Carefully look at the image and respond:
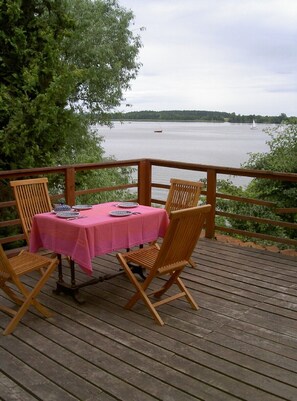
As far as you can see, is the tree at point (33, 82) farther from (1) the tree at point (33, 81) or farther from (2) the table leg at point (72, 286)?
(2) the table leg at point (72, 286)

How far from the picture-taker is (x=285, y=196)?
8711mm

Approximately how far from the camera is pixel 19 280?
3639 mm

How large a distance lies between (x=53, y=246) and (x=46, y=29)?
16.9ft

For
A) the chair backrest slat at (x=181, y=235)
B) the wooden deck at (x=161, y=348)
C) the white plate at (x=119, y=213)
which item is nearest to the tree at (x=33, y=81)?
the white plate at (x=119, y=213)

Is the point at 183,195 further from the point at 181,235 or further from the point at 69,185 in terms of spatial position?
the point at 181,235

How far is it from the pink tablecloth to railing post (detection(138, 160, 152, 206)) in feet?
7.12

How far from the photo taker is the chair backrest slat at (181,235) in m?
3.47

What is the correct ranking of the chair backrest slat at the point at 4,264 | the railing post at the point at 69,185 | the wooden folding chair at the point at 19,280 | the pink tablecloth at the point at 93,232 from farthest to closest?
1. the railing post at the point at 69,185
2. the pink tablecloth at the point at 93,232
3. the wooden folding chair at the point at 19,280
4. the chair backrest slat at the point at 4,264

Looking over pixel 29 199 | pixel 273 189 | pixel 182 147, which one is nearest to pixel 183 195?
pixel 29 199

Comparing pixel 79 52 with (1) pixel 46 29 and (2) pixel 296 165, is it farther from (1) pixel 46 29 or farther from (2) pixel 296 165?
(2) pixel 296 165

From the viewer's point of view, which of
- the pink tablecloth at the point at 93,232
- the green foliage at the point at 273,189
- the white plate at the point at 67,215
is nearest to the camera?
the pink tablecloth at the point at 93,232

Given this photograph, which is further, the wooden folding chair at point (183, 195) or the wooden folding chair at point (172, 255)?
the wooden folding chair at point (183, 195)

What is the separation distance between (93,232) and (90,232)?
36 mm

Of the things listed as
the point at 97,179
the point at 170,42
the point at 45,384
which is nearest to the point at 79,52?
the point at 170,42
